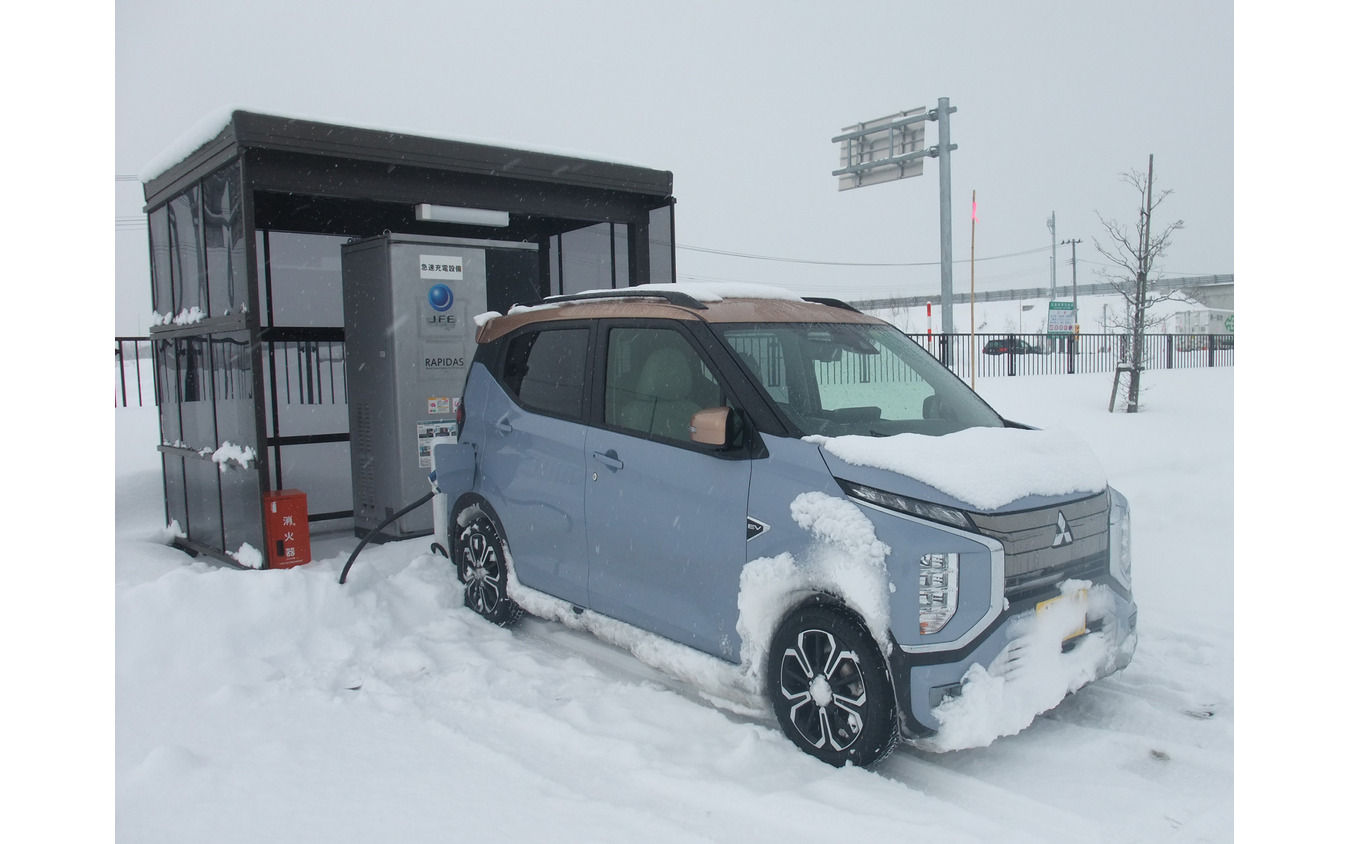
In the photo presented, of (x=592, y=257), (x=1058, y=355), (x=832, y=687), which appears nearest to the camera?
(x=832, y=687)

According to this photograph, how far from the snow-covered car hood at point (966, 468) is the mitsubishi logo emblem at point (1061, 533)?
0.09 m

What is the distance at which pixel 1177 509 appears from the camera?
770 cm

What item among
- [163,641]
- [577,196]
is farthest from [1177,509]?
[163,641]

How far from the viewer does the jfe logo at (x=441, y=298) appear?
7.34 m

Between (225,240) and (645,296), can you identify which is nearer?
(645,296)

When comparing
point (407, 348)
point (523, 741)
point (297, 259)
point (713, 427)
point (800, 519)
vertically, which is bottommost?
point (523, 741)

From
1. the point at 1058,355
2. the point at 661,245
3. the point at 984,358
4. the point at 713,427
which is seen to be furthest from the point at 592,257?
the point at 1058,355

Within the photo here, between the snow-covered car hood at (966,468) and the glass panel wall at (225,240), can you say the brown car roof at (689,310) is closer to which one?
the snow-covered car hood at (966,468)

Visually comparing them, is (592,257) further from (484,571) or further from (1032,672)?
(1032,672)

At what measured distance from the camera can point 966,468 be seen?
3531 mm

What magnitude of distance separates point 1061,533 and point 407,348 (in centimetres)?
535

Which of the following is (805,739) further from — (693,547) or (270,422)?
(270,422)

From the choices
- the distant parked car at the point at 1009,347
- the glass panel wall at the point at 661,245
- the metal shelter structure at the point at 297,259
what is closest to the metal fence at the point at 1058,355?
the distant parked car at the point at 1009,347

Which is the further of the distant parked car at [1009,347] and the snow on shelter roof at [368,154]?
the distant parked car at [1009,347]
